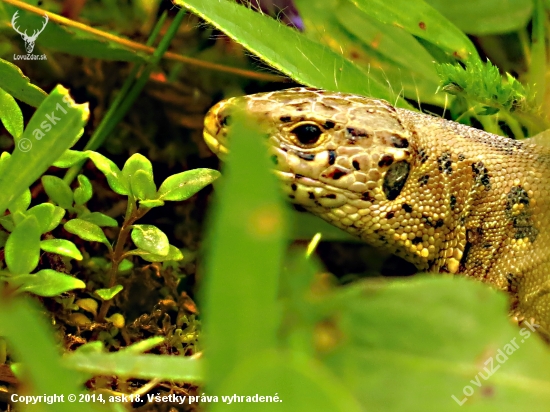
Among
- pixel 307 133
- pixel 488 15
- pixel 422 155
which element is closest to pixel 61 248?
pixel 307 133

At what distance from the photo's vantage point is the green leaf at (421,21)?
149cm

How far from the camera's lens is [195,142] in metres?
1.81

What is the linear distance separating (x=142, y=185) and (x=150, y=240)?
0.10 m

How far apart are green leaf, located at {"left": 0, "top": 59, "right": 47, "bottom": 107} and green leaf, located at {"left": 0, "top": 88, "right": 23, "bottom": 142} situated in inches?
7.3

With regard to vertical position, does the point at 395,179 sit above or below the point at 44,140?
below

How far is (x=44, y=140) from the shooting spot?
0.81 meters

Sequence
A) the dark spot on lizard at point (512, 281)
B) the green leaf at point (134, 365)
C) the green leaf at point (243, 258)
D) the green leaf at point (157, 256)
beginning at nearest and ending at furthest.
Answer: the green leaf at point (243, 258) → the green leaf at point (134, 365) → the green leaf at point (157, 256) → the dark spot on lizard at point (512, 281)

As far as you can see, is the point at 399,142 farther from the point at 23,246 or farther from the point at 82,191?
the point at 23,246

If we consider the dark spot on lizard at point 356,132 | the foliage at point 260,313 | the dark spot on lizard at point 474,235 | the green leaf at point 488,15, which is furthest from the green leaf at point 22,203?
the green leaf at point 488,15

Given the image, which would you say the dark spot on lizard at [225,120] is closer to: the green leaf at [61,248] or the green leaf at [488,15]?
the green leaf at [61,248]

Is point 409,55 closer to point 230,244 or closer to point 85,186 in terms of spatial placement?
point 85,186

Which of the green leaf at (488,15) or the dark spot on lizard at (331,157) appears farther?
the green leaf at (488,15)

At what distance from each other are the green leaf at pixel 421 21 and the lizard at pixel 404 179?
0.27 meters

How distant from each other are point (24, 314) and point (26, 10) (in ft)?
3.73
